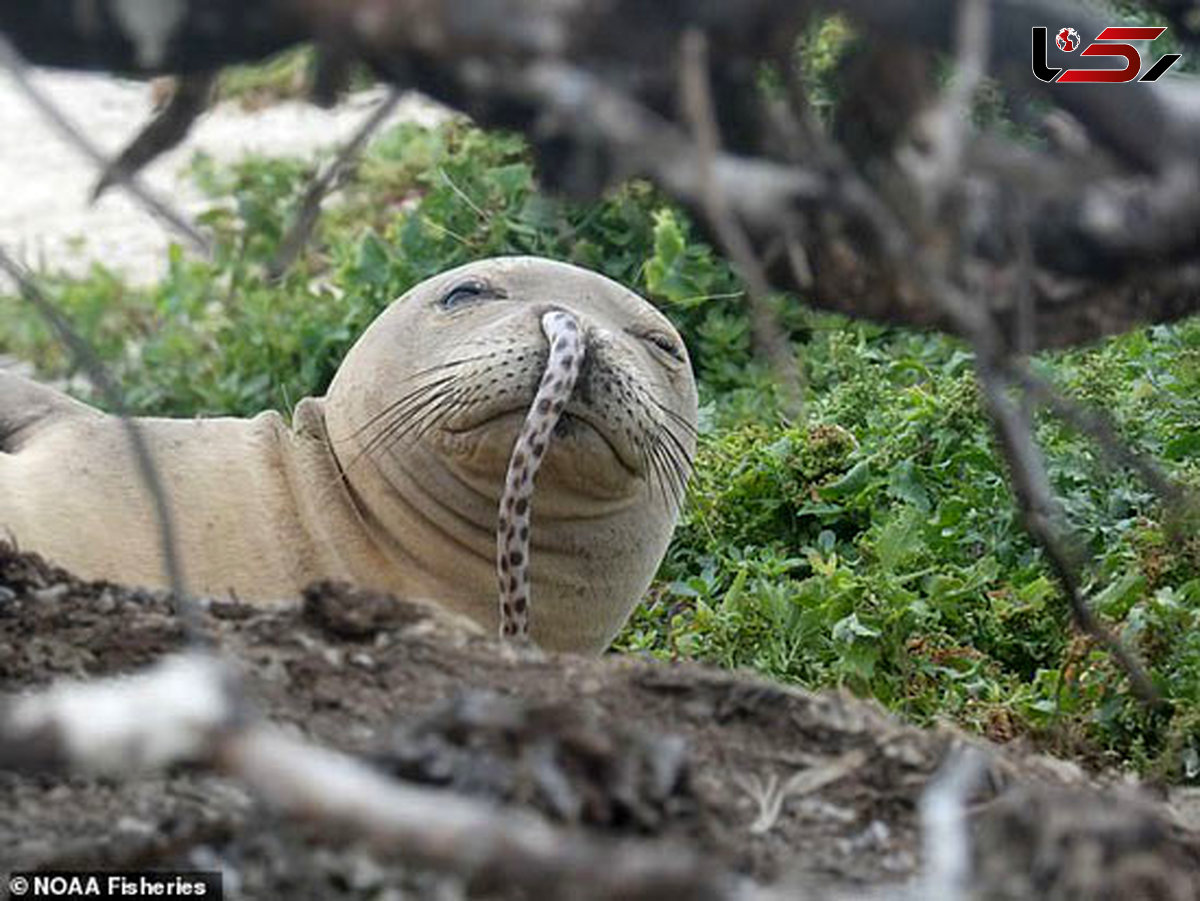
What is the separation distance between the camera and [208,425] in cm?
583

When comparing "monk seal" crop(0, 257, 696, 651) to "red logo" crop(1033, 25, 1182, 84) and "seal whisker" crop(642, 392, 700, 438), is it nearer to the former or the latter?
"seal whisker" crop(642, 392, 700, 438)

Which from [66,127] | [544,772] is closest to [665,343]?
[544,772]

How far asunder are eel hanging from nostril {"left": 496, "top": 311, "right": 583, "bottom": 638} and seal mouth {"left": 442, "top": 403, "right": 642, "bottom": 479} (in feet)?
0.11

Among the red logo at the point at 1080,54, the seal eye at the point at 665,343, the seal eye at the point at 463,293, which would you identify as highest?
the red logo at the point at 1080,54

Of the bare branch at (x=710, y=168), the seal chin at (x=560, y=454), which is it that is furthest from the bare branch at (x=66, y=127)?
the seal chin at (x=560, y=454)

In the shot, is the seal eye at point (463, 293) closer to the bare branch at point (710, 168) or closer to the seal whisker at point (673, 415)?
the seal whisker at point (673, 415)

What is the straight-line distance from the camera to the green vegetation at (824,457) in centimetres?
515

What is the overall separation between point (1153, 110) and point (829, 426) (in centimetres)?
379

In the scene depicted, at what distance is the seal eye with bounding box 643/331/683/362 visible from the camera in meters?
5.89

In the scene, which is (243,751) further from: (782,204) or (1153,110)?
(1153,110)

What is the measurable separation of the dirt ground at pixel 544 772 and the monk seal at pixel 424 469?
4.86ft

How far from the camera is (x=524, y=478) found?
202 inches

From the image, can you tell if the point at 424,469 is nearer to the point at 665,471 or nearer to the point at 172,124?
the point at 665,471

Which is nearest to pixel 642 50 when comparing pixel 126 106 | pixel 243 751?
pixel 243 751
